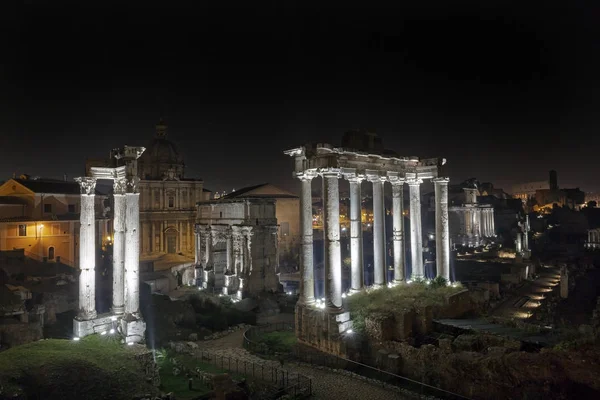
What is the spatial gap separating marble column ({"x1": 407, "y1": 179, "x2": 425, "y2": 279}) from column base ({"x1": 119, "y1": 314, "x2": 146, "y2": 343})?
47.1 feet

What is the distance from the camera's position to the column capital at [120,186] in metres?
17.5

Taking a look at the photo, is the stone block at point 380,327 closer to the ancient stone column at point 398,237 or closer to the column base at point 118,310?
the ancient stone column at point 398,237

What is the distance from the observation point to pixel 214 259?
36781mm

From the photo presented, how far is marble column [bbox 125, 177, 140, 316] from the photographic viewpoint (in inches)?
679

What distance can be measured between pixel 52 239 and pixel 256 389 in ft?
105

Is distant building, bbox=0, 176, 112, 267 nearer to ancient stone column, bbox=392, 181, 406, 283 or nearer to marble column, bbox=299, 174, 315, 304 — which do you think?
marble column, bbox=299, 174, 315, 304

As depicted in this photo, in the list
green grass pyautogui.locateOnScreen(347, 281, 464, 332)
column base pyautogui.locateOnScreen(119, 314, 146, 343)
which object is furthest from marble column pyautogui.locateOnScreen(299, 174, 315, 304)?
column base pyautogui.locateOnScreen(119, 314, 146, 343)

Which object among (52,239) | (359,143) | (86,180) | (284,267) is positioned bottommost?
(284,267)

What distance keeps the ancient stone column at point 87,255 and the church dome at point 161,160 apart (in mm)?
28843

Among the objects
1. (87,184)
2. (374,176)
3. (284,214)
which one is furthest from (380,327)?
(284,214)

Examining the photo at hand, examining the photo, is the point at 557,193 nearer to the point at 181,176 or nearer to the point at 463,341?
the point at 181,176

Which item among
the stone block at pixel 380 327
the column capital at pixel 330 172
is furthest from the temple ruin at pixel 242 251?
the stone block at pixel 380 327

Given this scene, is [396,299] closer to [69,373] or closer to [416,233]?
[416,233]

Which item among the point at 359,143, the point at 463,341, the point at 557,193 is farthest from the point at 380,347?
the point at 557,193
